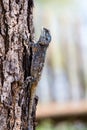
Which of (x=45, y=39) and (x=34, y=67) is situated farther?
(x=45, y=39)

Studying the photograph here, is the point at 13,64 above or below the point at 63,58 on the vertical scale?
above

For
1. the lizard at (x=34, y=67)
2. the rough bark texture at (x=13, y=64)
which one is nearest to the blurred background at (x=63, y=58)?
the lizard at (x=34, y=67)

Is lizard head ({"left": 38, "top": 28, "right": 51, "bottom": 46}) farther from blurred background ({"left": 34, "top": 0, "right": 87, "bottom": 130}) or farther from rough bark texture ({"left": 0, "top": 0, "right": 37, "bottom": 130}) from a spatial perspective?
blurred background ({"left": 34, "top": 0, "right": 87, "bottom": 130})

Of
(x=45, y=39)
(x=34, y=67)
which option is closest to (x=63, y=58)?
(x=45, y=39)

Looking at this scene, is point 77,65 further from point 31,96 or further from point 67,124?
point 31,96

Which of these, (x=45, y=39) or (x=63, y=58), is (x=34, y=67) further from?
(x=63, y=58)

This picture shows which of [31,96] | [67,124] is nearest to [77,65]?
[67,124]

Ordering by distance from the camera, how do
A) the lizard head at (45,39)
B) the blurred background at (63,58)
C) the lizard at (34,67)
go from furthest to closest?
1. the blurred background at (63,58)
2. the lizard head at (45,39)
3. the lizard at (34,67)

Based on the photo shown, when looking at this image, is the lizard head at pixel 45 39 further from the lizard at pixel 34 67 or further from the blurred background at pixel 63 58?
the blurred background at pixel 63 58
